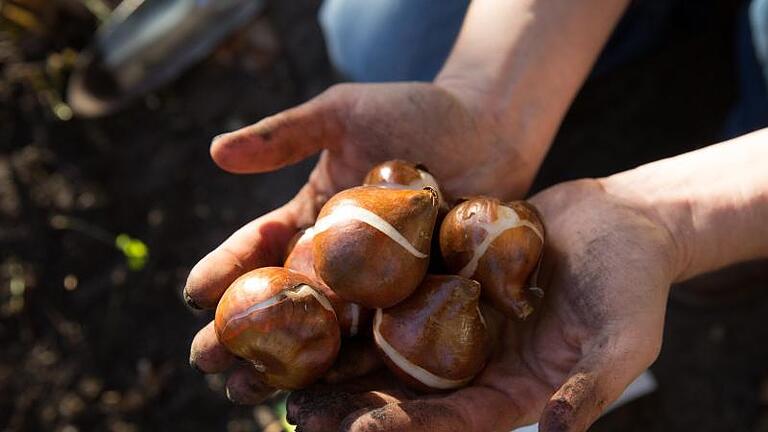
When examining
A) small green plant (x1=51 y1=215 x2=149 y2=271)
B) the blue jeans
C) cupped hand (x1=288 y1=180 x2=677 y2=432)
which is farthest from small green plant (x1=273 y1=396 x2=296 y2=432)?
the blue jeans

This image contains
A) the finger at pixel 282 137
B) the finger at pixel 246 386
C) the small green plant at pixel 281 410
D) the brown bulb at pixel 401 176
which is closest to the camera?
the finger at pixel 246 386

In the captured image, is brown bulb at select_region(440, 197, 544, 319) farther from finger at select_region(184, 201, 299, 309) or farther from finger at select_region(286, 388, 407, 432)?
finger at select_region(184, 201, 299, 309)

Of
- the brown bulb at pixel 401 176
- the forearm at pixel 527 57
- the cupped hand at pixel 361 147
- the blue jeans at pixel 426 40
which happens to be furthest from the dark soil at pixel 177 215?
the brown bulb at pixel 401 176

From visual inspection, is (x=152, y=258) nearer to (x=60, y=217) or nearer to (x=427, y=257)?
(x=60, y=217)

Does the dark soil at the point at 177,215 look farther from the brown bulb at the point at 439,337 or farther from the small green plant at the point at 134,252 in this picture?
the brown bulb at the point at 439,337

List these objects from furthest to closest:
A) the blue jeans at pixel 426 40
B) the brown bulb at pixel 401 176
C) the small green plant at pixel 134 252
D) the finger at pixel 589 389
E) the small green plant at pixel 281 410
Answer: the small green plant at pixel 134 252
the small green plant at pixel 281 410
the blue jeans at pixel 426 40
the brown bulb at pixel 401 176
the finger at pixel 589 389
